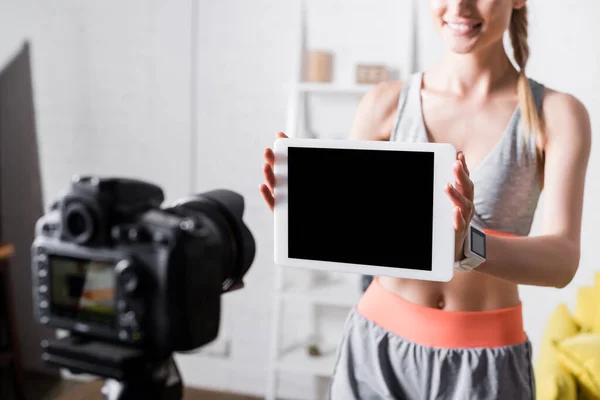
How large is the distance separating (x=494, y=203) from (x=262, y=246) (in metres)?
1.59

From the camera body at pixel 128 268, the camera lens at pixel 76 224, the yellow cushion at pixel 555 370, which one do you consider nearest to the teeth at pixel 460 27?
the camera body at pixel 128 268

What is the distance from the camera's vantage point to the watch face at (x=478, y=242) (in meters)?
0.86

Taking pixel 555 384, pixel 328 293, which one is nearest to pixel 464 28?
pixel 555 384

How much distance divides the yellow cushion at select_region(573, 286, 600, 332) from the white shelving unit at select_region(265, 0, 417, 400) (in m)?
0.68

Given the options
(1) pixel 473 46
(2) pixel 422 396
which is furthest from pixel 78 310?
(1) pixel 473 46

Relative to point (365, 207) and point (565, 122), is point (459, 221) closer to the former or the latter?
point (365, 207)

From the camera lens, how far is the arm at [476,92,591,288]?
0.92 metres

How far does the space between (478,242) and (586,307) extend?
52.5 inches

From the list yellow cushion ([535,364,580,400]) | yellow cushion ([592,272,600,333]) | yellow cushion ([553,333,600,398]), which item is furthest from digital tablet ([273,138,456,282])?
yellow cushion ([592,272,600,333])

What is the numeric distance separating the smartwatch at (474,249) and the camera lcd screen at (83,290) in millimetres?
452

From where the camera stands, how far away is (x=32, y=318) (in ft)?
9.39

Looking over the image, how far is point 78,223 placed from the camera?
0.64 metres

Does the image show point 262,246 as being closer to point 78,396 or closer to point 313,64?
point 313,64

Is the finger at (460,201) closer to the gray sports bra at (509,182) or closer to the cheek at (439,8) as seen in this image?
the gray sports bra at (509,182)
